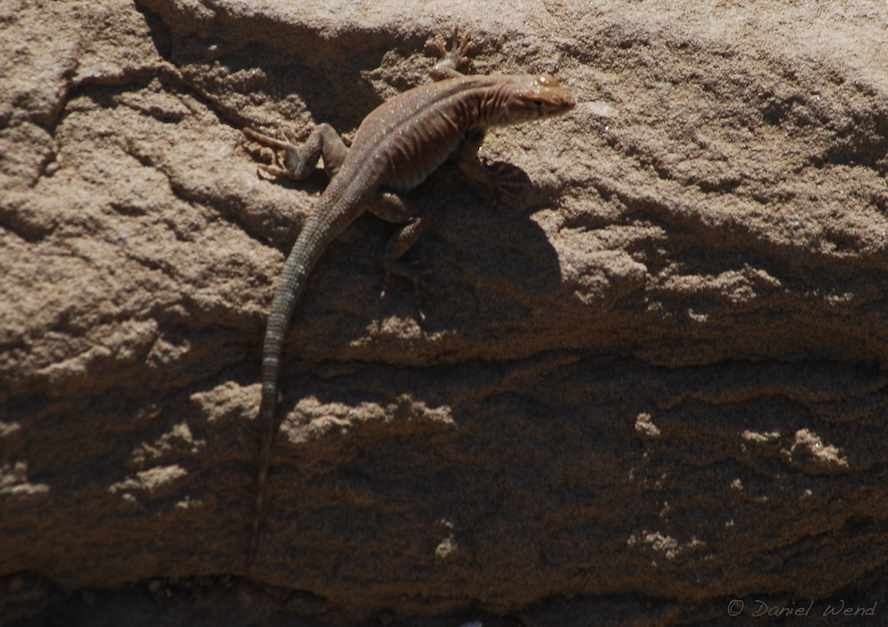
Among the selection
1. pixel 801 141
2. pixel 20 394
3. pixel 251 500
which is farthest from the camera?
pixel 801 141

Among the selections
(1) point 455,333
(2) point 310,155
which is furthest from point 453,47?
(1) point 455,333

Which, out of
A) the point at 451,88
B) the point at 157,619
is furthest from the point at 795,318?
the point at 157,619

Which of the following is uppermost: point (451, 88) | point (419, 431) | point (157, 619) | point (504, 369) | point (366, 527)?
point (451, 88)

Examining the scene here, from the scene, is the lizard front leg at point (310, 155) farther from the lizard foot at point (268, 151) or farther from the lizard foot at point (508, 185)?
the lizard foot at point (508, 185)

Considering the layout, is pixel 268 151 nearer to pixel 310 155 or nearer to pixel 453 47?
pixel 310 155

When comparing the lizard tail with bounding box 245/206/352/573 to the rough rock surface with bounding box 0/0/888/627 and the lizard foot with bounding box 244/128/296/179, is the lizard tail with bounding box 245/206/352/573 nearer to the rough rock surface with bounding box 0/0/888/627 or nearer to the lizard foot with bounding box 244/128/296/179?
the rough rock surface with bounding box 0/0/888/627

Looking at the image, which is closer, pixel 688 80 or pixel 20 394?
pixel 20 394

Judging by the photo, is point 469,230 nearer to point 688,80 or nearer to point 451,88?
point 451,88
